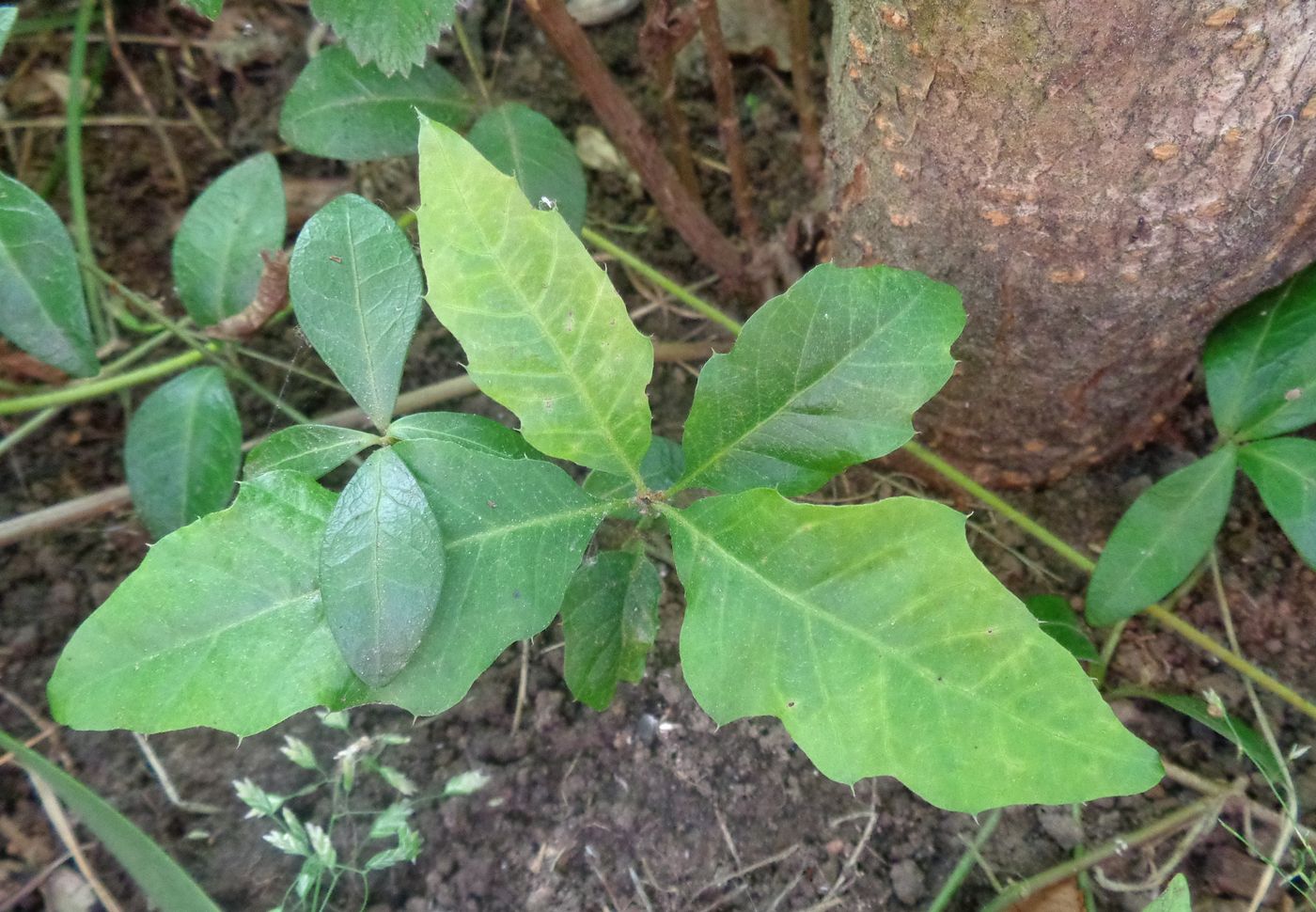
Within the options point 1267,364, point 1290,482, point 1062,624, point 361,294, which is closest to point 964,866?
point 1062,624

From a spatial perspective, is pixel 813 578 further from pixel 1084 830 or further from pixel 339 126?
pixel 339 126

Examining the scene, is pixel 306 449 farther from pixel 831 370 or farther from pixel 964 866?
pixel 964 866

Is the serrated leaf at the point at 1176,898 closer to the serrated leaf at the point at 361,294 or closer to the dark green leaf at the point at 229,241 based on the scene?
the serrated leaf at the point at 361,294

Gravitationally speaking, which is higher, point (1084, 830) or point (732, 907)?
point (1084, 830)

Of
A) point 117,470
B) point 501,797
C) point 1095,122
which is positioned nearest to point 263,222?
point 117,470

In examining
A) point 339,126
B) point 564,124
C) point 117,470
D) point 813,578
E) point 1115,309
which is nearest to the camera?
point 813,578

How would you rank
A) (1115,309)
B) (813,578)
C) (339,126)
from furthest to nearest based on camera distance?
(339,126), (1115,309), (813,578)

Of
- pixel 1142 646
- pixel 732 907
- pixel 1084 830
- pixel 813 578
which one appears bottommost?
pixel 732 907

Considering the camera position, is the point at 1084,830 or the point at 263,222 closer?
the point at 1084,830
